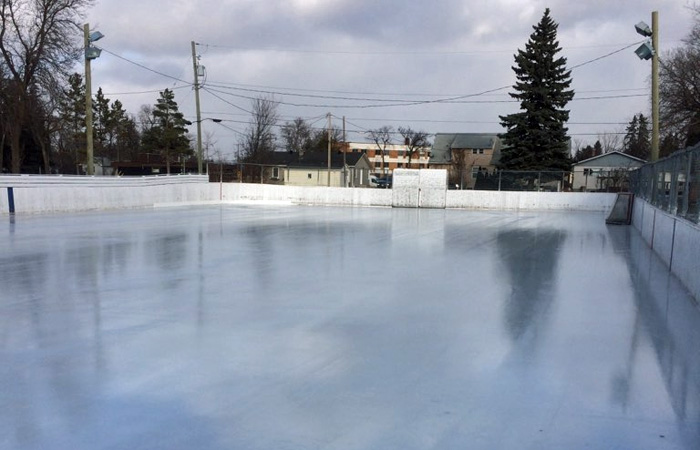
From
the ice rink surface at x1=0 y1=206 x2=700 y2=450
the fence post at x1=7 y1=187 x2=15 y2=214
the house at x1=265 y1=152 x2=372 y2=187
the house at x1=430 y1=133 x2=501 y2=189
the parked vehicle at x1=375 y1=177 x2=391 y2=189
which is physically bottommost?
the ice rink surface at x1=0 y1=206 x2=700 y2=450

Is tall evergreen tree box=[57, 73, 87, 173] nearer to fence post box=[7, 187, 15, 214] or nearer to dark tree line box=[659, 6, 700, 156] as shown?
fence post box=[7, 187, 15, 214]

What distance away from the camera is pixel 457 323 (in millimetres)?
6457

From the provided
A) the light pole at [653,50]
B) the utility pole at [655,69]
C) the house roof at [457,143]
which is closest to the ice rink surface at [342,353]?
the utility pole at [655,69]

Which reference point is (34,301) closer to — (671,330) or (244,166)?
(671,330)

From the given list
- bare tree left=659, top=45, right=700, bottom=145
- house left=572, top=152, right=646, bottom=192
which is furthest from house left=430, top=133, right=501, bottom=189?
bare tree left=659, top=45, right=700, bottom=145

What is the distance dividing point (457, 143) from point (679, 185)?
6693 cm

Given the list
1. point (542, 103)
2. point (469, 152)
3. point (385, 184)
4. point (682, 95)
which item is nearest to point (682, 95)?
point (682, 95)

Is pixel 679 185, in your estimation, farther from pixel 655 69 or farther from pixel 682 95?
pixel 682 95

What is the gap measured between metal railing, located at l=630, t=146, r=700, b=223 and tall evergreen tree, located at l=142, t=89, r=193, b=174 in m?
57.7

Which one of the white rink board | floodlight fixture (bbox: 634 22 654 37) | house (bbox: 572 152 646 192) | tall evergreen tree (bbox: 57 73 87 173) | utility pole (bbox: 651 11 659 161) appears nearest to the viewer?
floodlight fixture (bbox: 634 22 654 37)

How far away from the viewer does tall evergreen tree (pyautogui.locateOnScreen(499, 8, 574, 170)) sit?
137 feet

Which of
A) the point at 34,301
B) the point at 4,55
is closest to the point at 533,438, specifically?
the point at 34,301

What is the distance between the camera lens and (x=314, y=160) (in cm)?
6919

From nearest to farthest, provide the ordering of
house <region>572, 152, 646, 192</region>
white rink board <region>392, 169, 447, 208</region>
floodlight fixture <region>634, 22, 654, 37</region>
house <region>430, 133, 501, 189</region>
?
floodlight fixture <region>634, 22, 654, 37</region>
white rink board <region>392, 169, 447, 208</region>
house <region>572, 152, 646, 192</region>
house <region>430, 133, 501, 189</region>
